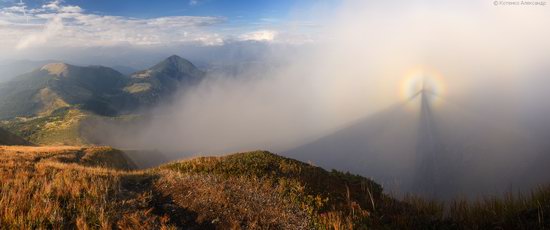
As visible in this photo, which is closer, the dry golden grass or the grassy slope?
the dry golden grass

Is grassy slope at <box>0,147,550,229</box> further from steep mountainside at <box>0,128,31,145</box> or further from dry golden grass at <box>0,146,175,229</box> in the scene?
steep mountainside at <box>0,128,31,145</box>

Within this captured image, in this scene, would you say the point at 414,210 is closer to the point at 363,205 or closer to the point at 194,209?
the point at 363,205

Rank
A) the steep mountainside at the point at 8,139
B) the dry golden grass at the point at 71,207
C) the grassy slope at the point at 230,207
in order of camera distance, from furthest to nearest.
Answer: the steep mountainside at the point at 8,139, the grassy slope at the point at 230,207, the dry golden grass at the point at 71,207

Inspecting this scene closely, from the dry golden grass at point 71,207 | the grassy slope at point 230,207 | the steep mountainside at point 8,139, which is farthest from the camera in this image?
the steep mountainside at point 8,139

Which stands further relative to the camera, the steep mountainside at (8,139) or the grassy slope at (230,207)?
the steep mountainside at (8,139)

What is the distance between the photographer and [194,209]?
10.7 metres

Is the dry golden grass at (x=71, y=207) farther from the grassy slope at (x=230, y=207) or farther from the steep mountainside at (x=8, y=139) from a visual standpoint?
the steep mountainside at (x=8, y=139)

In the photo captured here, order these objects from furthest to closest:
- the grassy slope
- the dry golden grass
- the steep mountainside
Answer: the steep mountainside < the grassy slope < the dry golden grass

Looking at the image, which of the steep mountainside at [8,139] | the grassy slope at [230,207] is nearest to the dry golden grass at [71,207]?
the grassy slope at [230,207]

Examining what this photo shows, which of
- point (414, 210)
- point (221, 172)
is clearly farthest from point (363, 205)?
point (221, 172)

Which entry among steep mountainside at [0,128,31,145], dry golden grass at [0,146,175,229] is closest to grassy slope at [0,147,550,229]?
dry golden grass at [0,146,175,229]

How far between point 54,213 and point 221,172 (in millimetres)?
8748

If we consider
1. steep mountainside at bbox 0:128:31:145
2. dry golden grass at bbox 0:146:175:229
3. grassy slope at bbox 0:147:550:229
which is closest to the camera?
dry golden grass at bbox 0:146:175:229

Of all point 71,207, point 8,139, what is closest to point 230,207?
point 71,207
